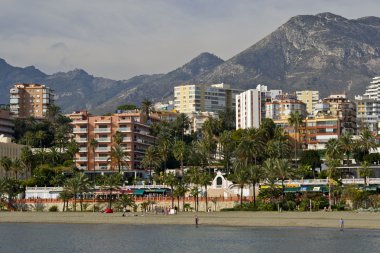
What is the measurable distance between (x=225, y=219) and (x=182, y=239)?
25103mm

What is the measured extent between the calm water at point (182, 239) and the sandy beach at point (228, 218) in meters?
4.58

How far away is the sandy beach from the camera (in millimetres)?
106750

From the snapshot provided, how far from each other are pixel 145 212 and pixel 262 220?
33.9 metres

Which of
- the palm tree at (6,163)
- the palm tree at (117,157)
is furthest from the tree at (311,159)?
the palm tree at (6,163)

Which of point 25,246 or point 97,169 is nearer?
point 25,246

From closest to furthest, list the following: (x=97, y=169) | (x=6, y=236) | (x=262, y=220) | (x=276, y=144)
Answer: (x=6, y=236)
(x=262, y=220)
(x=276, y=144)
(x=97, y=169)

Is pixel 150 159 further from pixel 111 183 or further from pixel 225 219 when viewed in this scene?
pixel 225 219

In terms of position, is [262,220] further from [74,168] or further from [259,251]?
[74,168]

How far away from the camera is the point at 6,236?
327ft

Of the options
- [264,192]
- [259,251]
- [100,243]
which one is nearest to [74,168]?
[264,192]

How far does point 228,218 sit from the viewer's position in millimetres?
117062

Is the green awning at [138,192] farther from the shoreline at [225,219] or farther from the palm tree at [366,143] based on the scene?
the palm tree at [366,143]

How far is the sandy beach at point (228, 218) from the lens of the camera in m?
107

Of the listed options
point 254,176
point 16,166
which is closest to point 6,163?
point 16,166
